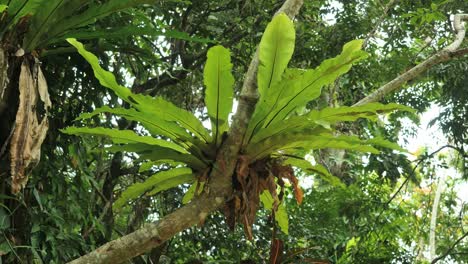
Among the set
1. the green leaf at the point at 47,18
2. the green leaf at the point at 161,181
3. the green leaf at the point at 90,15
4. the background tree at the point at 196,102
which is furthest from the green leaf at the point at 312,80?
the background tree at the point at 196,102

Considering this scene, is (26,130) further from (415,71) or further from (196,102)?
(196,102)

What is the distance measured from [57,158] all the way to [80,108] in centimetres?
26

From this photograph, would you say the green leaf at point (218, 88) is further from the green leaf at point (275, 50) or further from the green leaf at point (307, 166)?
the green leaf at point (307, 166)

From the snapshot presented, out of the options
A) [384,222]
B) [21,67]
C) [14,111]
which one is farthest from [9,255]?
[384,222]

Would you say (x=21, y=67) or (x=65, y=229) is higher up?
(x=21, y=67)

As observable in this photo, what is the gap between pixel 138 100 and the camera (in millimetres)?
1417

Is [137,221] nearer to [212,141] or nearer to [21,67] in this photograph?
[21,67]

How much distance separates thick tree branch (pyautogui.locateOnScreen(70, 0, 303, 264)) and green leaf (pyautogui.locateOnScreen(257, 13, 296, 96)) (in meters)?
0.08

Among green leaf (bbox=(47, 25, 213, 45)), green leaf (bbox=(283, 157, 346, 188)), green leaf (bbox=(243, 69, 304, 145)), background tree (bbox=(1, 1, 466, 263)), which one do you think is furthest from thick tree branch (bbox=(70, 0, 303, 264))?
background tree (bbox=(1, 1, 466, 263))

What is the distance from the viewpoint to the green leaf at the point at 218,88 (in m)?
1.44

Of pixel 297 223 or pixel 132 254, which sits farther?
pixel 297 223

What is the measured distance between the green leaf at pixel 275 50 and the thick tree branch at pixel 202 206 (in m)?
0.08

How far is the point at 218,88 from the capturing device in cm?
148

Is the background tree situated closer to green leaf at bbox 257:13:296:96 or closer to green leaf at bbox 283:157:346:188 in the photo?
green leaf at bbox 283:157:346:188
